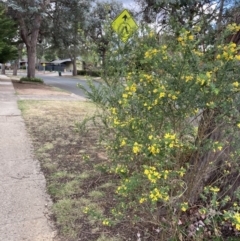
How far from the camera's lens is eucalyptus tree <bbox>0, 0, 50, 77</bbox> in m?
16.7

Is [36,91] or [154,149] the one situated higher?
[154,149]

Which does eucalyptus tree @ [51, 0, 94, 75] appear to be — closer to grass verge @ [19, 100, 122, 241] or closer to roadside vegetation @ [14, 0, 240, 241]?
grass verge @ [19, 100, 122, 241]

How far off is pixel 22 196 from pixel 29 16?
59.9ft

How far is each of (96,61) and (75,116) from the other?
5.03m

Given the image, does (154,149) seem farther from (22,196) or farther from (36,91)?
(36,91)

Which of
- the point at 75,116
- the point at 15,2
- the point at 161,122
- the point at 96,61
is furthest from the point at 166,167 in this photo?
the point at 15,2

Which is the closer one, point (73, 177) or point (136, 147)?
point (136, 147)

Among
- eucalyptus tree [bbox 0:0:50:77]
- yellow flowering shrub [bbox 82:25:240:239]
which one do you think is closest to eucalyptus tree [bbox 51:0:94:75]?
eucalyptus tree [bbox 0:0:50:77]

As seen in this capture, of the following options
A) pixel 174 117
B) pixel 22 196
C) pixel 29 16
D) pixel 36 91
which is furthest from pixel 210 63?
pixel 29 16

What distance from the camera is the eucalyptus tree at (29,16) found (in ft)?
54.7

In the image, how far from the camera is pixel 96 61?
2871mm

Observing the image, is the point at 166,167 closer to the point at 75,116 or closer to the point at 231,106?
the point at 231,106

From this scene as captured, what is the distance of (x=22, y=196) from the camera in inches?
127

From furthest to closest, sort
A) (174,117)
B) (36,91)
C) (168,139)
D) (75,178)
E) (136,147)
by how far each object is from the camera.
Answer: (36,91) < (75,178) < (174,117) < (136,147) < (168,139)
